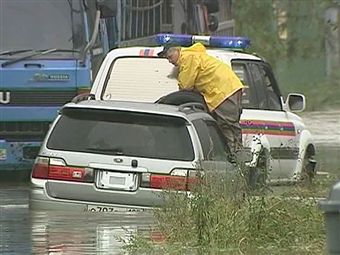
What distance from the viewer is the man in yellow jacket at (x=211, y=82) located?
15484 millimetres

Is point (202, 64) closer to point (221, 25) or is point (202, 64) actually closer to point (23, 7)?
point (23, 7)

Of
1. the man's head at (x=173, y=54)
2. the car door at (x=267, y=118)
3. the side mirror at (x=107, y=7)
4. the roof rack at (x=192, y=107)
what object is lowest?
the car door at (x=267, y=118)

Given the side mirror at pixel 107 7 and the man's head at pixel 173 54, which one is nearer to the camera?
the man's head at pixel 173 54

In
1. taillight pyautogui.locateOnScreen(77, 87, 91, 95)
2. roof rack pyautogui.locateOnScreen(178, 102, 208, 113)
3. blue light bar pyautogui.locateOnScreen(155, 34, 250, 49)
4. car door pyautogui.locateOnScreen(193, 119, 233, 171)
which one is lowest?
taillight pyautogui.locateOnScreen(77, 87, 91, 95)

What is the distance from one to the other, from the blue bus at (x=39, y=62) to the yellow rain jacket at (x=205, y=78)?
2377 millimetres

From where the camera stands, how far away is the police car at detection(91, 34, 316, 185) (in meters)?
16.4

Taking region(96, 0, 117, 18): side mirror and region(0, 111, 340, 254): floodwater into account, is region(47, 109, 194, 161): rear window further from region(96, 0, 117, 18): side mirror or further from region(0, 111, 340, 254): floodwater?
region(96, 0, 117, 18): side mirror

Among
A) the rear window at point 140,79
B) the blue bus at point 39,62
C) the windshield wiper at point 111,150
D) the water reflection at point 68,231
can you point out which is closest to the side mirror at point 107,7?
the blue bus at point 39,62

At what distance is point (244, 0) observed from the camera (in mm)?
47250

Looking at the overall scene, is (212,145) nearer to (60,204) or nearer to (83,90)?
(60,204)

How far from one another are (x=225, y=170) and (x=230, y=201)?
0.67 meters

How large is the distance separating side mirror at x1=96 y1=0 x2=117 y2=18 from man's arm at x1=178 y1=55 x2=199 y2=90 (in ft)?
9.13

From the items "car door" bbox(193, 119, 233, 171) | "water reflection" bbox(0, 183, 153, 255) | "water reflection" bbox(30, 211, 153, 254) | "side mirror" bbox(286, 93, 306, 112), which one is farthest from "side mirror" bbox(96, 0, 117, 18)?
"water reflection" bbox(30, 211, 153, 254)

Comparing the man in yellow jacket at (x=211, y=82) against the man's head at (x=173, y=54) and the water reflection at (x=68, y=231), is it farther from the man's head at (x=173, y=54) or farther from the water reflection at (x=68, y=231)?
the water reflection at (x=68, y=231)
